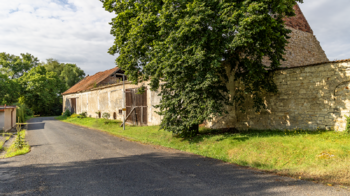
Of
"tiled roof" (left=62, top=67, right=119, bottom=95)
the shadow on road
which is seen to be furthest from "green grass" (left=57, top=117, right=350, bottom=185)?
"tiled roof" (left=62, top=67, right=119, bottom=95)

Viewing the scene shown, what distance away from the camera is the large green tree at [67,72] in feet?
166

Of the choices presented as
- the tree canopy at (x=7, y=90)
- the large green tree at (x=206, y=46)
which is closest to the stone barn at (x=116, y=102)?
the large green tree at (x=206, y=46)

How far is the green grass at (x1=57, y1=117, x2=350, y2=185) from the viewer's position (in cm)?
555

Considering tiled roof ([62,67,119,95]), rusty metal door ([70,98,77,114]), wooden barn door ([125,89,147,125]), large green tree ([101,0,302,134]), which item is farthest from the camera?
rusty metal door ([70,98,77,114])

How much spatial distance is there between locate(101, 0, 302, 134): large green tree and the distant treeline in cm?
3458

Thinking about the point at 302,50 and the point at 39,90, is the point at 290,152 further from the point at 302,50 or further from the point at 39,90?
the point at 39,90

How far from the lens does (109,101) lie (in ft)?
72.9

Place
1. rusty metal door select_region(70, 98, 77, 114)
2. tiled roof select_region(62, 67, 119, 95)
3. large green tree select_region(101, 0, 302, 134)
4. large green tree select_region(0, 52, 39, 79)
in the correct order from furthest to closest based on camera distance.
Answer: large green tree select_region(0, 52, 39, 79)
rusty metal door select_region(70, 98, 77, 114)
tiled roof select_region(62, 67, 119, 95)
large green tree select_region(101, 0, 302, 134)

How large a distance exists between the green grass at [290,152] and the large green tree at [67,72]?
46.1m

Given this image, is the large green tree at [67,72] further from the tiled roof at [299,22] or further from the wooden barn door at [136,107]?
the tiled roof at [299,22]

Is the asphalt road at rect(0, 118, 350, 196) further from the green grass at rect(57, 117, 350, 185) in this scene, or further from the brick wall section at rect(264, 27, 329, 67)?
the brick wall section at rect(264, 27, 329, 67)

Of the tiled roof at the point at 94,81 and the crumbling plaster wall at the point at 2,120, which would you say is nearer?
the crumbling plaster wall at the point at 2,120

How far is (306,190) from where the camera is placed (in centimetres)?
467

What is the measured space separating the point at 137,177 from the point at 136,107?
12513mm
